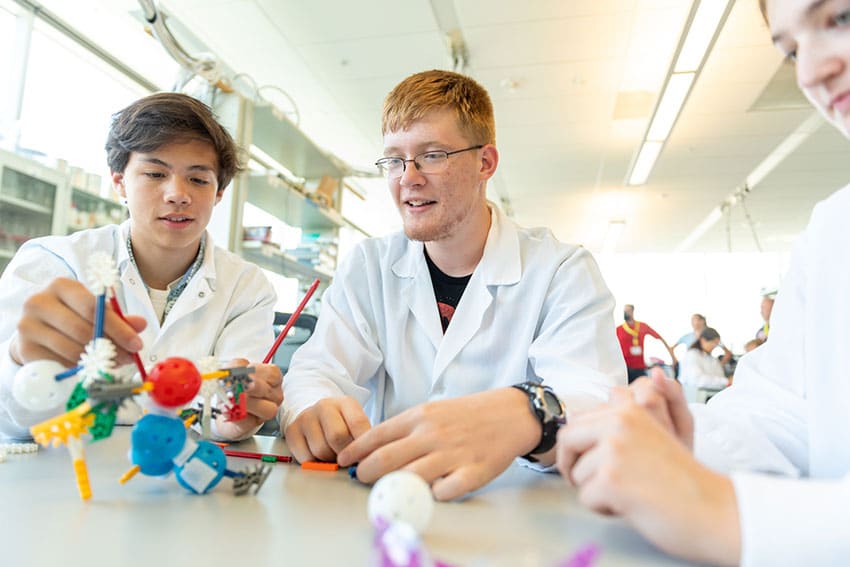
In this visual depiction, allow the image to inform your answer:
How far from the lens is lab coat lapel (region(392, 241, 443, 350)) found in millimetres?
1274

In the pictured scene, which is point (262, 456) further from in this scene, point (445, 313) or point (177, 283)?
point (177, 283)

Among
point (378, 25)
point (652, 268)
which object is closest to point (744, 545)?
point (378, 25)

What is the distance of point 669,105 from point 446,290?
12.3 ft

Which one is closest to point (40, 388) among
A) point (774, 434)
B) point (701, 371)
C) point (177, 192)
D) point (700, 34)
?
point (177, 192)

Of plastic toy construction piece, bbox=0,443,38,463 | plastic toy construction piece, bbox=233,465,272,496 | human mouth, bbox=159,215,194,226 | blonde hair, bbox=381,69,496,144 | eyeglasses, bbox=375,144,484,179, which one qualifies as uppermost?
blonde hair, bbox=381,69,496,144

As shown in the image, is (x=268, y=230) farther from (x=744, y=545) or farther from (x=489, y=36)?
(x=744, y=545)

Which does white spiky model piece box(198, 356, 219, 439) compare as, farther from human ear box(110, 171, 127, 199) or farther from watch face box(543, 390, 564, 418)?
human ear box(110, 171, 127, 199)

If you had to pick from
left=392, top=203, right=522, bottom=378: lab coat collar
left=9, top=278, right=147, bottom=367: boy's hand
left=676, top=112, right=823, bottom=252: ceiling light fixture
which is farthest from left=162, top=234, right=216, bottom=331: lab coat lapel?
left=676, top=112, right=823, bottom=252: ceiling light fixture

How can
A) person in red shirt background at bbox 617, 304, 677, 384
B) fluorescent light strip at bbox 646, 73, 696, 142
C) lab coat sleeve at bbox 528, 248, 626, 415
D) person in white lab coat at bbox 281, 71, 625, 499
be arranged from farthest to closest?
person in red shirt background at bbox 617, 304, 677, 384, fluorescent light strip at bbox 646, 73, 696, 142, person in white lab coat at bbox 281, 71, 625, 499, lab coat sleeve at bbox 528, 248, 626, 415

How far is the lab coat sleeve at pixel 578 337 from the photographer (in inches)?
38.7

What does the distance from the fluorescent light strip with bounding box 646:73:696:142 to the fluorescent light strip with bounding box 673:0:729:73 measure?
17 cm

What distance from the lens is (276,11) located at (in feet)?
11.5

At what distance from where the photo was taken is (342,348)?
128 centimetres

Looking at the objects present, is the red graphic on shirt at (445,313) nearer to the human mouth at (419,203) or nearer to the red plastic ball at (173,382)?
the human mouth at (419,203)
